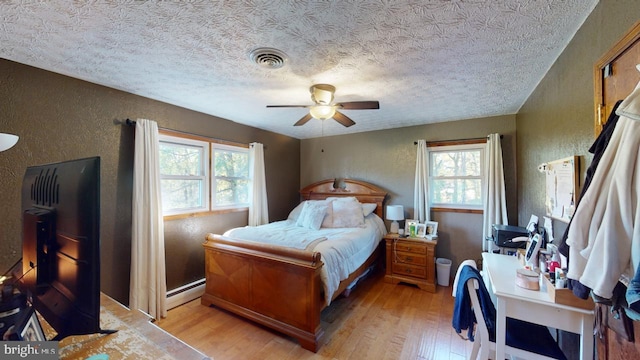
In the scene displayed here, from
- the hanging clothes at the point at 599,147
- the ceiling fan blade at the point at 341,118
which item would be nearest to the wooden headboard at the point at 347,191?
the ceiling fan blade at the point at 341,118

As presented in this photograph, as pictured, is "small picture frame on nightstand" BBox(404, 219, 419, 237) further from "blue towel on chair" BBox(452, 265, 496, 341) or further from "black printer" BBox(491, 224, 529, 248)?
"blue towel on chair" BBox(452, 265, 496, 341)

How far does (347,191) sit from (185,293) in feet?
8.99

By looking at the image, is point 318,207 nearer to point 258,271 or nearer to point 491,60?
point 258,271

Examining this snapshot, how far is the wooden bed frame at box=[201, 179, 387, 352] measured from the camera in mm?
2105

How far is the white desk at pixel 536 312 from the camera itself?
1.24 m

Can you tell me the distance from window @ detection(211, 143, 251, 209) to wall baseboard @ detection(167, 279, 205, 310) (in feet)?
3.29

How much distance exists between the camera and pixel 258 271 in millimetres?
2369

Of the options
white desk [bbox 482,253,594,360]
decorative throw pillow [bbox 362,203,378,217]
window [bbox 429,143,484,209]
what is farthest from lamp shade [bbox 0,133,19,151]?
window [bbox 429,143,484,209]

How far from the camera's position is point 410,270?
331 cm

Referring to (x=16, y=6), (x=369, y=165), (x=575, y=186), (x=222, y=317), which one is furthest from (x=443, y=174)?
(x=16, y=6)

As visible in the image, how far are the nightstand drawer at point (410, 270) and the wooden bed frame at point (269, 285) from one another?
764mm

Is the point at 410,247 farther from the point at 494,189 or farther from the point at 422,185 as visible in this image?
the point at 494,189

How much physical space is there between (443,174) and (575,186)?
2202 mm

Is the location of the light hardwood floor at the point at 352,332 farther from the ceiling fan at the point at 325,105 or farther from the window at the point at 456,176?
the ceiling fan at the point at 325,105
